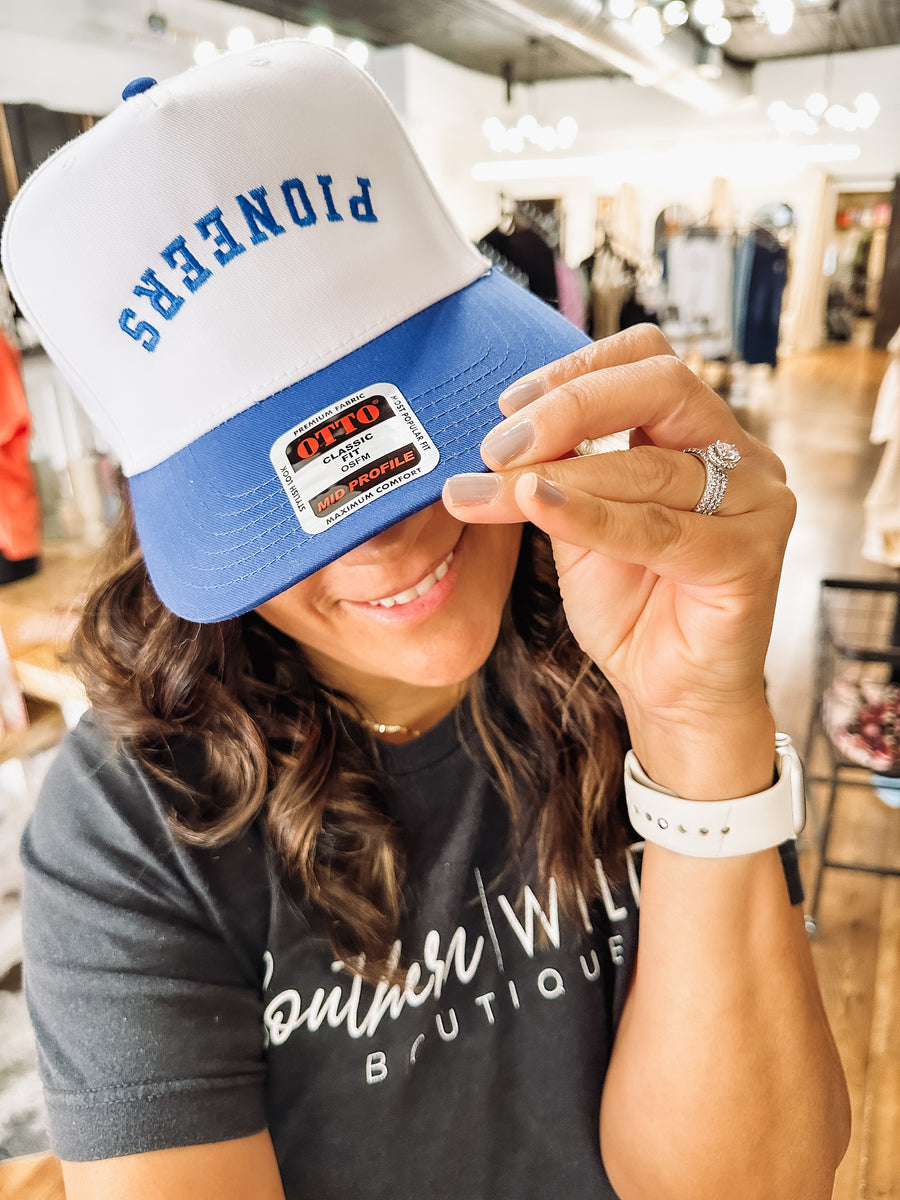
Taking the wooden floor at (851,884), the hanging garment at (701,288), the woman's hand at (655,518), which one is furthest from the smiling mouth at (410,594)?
the hanging garment at (701,288)

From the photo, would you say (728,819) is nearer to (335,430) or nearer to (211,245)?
(335,430)

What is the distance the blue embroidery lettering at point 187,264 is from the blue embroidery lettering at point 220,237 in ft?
0.05

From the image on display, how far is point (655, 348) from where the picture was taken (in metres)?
0.67

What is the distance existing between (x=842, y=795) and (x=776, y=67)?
11.0 m

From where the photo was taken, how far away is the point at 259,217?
0.70 metres

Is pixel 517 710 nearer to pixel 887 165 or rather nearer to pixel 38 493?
pixel 38 493

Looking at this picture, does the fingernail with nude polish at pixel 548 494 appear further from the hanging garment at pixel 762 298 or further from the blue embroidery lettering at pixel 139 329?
the hanging garment at pixel 762 298

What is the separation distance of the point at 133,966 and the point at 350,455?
489 mm

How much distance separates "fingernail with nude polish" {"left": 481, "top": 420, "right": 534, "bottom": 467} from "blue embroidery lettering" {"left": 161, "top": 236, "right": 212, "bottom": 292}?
11.8 inches

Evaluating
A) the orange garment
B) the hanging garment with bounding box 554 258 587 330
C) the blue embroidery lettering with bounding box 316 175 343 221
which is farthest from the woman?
the hanging garment with bounding box 554 258 587 330

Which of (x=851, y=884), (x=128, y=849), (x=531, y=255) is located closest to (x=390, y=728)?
(x=128, y=849)

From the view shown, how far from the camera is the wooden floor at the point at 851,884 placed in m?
2.04

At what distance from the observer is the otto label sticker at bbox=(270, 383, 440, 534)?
68 centimetres

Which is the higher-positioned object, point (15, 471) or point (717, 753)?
point (717, 753)
